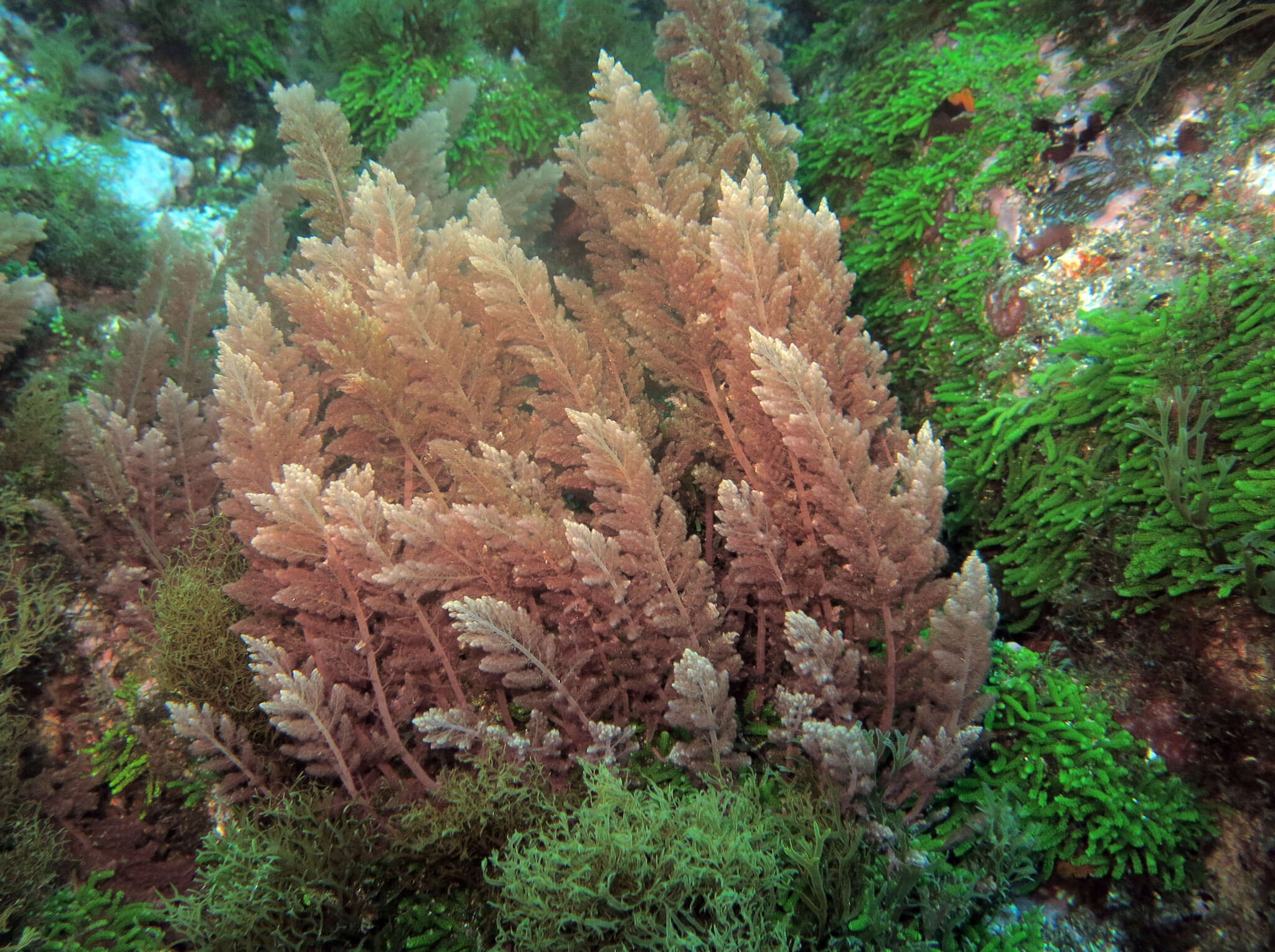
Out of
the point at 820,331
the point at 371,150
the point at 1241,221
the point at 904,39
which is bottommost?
the point at 1241,221

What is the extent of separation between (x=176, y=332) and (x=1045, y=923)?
19.8 ft

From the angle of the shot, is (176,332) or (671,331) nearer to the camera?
(671,331)

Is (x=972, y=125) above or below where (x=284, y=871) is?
above

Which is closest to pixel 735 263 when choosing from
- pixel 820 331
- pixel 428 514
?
pixel 820 331

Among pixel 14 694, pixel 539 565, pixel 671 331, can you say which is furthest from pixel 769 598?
pixel 14 694

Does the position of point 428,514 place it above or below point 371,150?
below

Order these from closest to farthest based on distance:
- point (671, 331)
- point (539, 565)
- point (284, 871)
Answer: point (284, 871) < point (539, 565) < point (671, 331)

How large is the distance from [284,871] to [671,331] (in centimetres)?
286

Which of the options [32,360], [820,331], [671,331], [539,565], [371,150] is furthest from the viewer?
[371,150]

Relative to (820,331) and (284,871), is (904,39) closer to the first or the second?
(820,331)

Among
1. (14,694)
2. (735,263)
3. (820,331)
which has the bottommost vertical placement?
(820,331)

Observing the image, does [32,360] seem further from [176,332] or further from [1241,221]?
[1241,221]

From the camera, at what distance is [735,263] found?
2725mm

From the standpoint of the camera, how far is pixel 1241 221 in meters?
2.65
